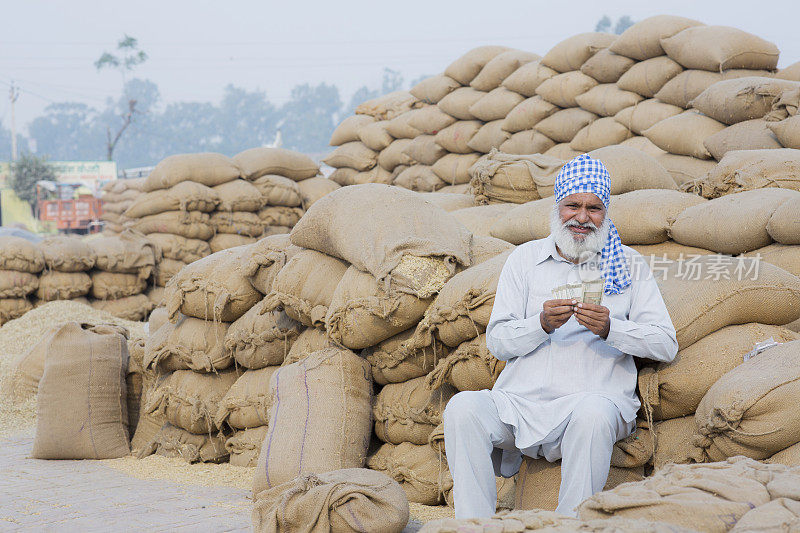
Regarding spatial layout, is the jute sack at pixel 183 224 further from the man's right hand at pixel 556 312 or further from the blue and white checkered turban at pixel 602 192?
the man's right hand at pixel 556 312

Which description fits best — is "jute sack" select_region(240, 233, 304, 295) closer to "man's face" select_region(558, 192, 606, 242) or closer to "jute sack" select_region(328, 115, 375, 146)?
"man's face" select_region(558, 192, 606, 242)

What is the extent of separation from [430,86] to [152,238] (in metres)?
3.26

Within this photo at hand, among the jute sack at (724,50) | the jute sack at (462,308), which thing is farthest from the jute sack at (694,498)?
the jute sack at (724,50)

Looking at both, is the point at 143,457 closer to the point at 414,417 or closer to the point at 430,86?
the point at 414,417

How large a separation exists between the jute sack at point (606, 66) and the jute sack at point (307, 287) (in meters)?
3.78

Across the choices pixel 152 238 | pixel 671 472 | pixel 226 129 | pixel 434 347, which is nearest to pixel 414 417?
pixel 434 347

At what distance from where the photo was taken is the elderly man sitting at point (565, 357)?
2422 millimetres

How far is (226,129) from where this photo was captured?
2788 inches

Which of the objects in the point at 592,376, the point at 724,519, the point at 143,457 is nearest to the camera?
the point at 724,519

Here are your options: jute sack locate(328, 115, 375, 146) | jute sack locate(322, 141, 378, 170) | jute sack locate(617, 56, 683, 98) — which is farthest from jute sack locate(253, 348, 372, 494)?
jute sack locate(328, 115, 375, 146)

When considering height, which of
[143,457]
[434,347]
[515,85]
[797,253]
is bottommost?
[143,457]

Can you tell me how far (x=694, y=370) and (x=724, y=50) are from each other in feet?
12.5

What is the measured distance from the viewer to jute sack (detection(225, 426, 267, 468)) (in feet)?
12.8

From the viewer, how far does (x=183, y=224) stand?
24.7 feet
